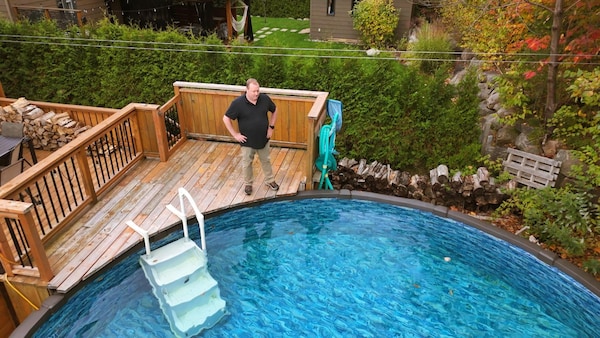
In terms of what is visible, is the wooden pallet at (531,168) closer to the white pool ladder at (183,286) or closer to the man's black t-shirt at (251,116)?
the man's black t-shirt at (251,116)

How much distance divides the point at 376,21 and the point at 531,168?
7.88m

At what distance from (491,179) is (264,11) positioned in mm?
14560

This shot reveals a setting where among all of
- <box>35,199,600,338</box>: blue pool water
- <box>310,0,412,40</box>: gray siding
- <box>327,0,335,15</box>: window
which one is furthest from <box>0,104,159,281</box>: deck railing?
<box>327,0,335,15</box>: window

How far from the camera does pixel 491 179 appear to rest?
236 inches

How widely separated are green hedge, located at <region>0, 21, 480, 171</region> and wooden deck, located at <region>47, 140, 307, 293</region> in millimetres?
1299

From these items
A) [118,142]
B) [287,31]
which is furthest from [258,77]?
[287,31]

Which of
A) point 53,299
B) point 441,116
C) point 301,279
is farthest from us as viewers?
point 441,116

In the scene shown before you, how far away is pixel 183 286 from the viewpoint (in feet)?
13.6

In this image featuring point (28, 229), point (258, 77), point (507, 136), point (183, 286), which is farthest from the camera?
point (258, 77)

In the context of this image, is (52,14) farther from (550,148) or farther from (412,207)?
(550,148)

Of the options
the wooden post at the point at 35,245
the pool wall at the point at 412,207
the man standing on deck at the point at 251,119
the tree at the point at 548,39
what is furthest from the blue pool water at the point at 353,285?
the tree at the point at 548,39

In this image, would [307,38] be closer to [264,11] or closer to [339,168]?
[264,11]

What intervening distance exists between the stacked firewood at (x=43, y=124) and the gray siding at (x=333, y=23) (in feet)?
29.3

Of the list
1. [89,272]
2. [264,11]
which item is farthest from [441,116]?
[264,11]
